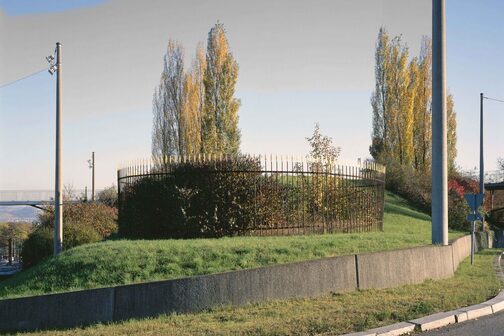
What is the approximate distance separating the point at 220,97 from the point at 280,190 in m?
30.3

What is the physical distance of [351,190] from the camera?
1841 centimetres

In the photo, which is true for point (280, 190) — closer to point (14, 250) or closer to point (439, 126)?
point (439, 126)

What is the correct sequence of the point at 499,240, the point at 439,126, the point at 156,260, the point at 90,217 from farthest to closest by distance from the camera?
the point at 499,240
the point at 90,217
the point at 439,126
the point at 156,260

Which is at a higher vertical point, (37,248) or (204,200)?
(204,200)

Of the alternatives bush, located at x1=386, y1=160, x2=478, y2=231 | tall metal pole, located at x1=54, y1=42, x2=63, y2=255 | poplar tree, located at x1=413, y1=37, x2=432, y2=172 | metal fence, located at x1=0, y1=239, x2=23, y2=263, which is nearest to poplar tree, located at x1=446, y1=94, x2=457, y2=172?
poplar tree, located at x1=413, y1=37, x2=432, y2=172

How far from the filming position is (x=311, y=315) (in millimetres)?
8719

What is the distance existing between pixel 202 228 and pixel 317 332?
25.9 ft

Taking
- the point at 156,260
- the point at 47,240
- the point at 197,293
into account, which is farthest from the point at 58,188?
the point at 197,293

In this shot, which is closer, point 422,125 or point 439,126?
point 439,126

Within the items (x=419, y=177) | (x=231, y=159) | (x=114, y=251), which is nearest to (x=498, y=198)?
(x=419, y=177)

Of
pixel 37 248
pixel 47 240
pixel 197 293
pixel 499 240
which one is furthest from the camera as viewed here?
pixel 499 240

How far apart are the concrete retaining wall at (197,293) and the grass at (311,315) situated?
0.20 meters

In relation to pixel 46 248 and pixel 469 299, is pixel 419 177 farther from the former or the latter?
pixel 469 299

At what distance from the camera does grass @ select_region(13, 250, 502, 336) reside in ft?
26.3
